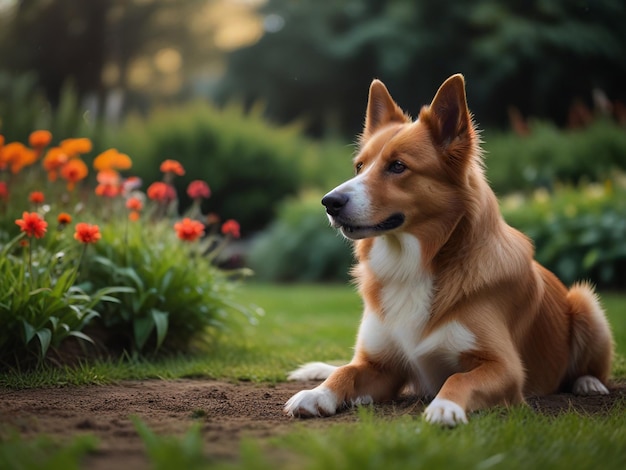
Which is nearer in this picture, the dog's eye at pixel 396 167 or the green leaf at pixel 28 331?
the dog's eye at pixel 396 167

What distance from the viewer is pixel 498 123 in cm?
2280

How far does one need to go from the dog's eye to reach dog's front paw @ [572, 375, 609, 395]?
5.46ft

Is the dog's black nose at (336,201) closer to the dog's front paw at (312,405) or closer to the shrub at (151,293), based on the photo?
the dog's front paw at (312,405)

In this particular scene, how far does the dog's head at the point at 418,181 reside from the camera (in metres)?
3.27

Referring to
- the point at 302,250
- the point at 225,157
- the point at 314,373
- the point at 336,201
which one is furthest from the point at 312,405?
the point at 225,157

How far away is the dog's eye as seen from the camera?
3389 mm

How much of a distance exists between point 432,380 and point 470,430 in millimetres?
782

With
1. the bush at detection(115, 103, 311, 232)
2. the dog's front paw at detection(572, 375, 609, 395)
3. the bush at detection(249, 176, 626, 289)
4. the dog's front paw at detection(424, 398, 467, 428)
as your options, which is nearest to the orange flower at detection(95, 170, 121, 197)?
the dog's front paw at detection(424, 398, 467, 428)

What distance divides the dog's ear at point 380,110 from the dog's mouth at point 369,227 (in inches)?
32.0

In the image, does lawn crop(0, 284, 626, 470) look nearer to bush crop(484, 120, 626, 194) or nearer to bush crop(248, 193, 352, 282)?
bush crop(248, 193, 352, 282)

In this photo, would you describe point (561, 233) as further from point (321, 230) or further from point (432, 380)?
point (432, 380)

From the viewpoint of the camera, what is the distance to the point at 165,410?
3131mm

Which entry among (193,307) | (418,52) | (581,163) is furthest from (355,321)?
(418,52)

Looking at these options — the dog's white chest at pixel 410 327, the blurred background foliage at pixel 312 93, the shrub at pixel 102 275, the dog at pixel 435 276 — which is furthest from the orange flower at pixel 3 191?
the blurred background foliage at pixel 312 93
